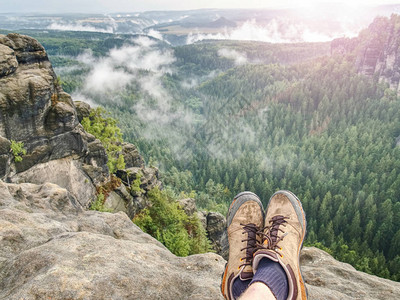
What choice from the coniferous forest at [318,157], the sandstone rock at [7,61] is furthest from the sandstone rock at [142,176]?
the sandstone rock at [7,61]

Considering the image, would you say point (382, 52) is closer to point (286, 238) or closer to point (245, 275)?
point (286, 238)

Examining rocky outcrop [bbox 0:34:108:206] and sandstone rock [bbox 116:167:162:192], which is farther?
sandstone rock [bbox 116:167:162:192]

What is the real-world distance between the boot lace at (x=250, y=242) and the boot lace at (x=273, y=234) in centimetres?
23

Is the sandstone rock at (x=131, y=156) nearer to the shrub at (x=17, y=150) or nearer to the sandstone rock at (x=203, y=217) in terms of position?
the sandstone rock at (x=203, y=217)

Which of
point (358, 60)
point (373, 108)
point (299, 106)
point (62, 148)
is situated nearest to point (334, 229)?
point (62, 148)

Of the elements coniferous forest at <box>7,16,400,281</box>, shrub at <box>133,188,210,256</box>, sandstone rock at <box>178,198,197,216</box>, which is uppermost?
shrub at <box>133,188,210,256</box>

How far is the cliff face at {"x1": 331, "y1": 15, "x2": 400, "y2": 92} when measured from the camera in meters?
164

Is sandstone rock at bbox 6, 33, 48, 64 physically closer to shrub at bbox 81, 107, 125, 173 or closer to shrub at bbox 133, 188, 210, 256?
shrub at bbox 81, 107, 125, 173

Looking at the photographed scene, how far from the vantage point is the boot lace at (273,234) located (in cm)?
716

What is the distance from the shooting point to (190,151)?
152125 millimetres

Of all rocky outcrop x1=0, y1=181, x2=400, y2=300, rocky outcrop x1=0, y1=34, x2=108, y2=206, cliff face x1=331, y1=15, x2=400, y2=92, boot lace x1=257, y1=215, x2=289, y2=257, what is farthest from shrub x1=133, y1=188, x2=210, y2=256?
cliff face x1=331, y1=15, x2=400, y2=92

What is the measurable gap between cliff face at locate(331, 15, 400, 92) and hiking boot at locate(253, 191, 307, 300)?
19762 cm

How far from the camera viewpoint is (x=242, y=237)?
8203 millimetres

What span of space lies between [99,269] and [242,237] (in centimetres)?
419
